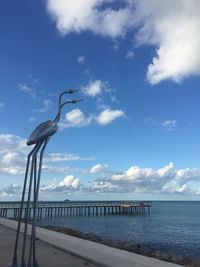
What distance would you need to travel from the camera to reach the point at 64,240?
15.0 metres

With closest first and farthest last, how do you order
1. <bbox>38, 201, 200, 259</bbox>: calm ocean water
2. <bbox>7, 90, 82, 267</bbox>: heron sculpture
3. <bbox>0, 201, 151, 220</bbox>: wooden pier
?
<bbox>7, 90, 82, 267</bbox>: heron sculpture
<bbox>38, 201, 200, 259</bbox>: calm ocean water
<bbox>0, 201, 151, 220</bbox>: wooden pier

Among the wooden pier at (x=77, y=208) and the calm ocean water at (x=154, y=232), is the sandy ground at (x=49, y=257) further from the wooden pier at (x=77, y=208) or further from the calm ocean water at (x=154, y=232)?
the wooden pier at (x=77, y=208)

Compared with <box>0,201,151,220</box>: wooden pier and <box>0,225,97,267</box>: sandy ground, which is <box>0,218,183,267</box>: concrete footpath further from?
<box>0,201,151,220</box>: wooden pier

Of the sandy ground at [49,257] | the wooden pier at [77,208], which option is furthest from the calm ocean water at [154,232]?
the wooden pier at [77,208]

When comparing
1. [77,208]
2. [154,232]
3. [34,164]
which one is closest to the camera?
[34,164]

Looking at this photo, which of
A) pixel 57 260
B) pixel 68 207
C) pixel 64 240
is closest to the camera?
pixel 57 260

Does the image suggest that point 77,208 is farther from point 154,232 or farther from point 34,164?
point 34,164

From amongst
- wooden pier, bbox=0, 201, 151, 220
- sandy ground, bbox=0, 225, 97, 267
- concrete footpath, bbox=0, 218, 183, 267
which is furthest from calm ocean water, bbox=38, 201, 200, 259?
wooden pier, bbox=0, 201, 151, 220

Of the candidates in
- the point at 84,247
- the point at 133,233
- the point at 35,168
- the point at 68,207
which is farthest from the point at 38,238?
the point at 68,207

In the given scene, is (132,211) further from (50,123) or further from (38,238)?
(50,123)

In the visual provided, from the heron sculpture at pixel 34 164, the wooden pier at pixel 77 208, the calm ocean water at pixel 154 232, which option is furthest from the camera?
the wooden pier at pixel 77 208

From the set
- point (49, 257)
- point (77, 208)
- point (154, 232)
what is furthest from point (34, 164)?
Result: point (77, 208)

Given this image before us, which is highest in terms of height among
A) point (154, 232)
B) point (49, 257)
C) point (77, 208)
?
point (77, 208)

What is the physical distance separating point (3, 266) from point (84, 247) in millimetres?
3958
